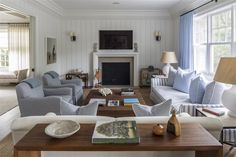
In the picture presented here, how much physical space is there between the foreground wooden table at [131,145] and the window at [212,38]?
3295 mm

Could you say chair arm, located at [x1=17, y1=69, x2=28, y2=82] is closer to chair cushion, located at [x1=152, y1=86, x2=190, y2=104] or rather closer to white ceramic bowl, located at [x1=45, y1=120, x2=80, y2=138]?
chair cushion, located at [x1=152, y1=86, x2=190, y2=104]

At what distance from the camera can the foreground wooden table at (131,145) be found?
60.0 inches

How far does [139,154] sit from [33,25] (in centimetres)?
470

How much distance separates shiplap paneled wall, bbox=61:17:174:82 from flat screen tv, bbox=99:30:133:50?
144 millimetres

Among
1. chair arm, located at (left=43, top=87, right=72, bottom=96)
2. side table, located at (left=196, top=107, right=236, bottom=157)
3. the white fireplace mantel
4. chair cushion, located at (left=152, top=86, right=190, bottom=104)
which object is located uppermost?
the white fireplace mantel

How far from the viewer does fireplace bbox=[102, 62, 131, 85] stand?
8.72m

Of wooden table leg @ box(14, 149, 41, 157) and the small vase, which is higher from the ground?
Result: the small vase

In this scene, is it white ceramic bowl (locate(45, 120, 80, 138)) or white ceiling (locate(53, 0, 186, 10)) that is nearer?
white ceramic bowl (locate(45, 120, 80, 138))

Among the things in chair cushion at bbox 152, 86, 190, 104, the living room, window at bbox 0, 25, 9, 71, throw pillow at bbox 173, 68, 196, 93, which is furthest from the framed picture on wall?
window at bbox 0, 25, 9, 71

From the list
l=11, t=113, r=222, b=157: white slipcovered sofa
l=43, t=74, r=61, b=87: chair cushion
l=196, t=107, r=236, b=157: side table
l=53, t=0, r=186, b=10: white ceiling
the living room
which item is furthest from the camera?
l=53, t=0, r=186, b=10: white ceiling

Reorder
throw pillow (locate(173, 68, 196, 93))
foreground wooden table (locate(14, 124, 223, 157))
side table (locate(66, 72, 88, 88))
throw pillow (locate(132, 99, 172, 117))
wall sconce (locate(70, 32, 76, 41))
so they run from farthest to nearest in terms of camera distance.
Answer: wall sconce (locate(70, 32, 76, 41)) < side table (locate(66, 72, 88, 88)) < throw pillow (locate(173, 68, 196, 93)) < throw pillow (locate(132, 99, 172, 117)) < foreground wooden table (locate(14, 124, 223, 157))

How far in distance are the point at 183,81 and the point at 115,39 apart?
12.5 ft

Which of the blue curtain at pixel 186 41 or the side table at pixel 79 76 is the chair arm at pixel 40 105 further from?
the side table at pixel 79 76

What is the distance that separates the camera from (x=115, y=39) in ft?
27.8
